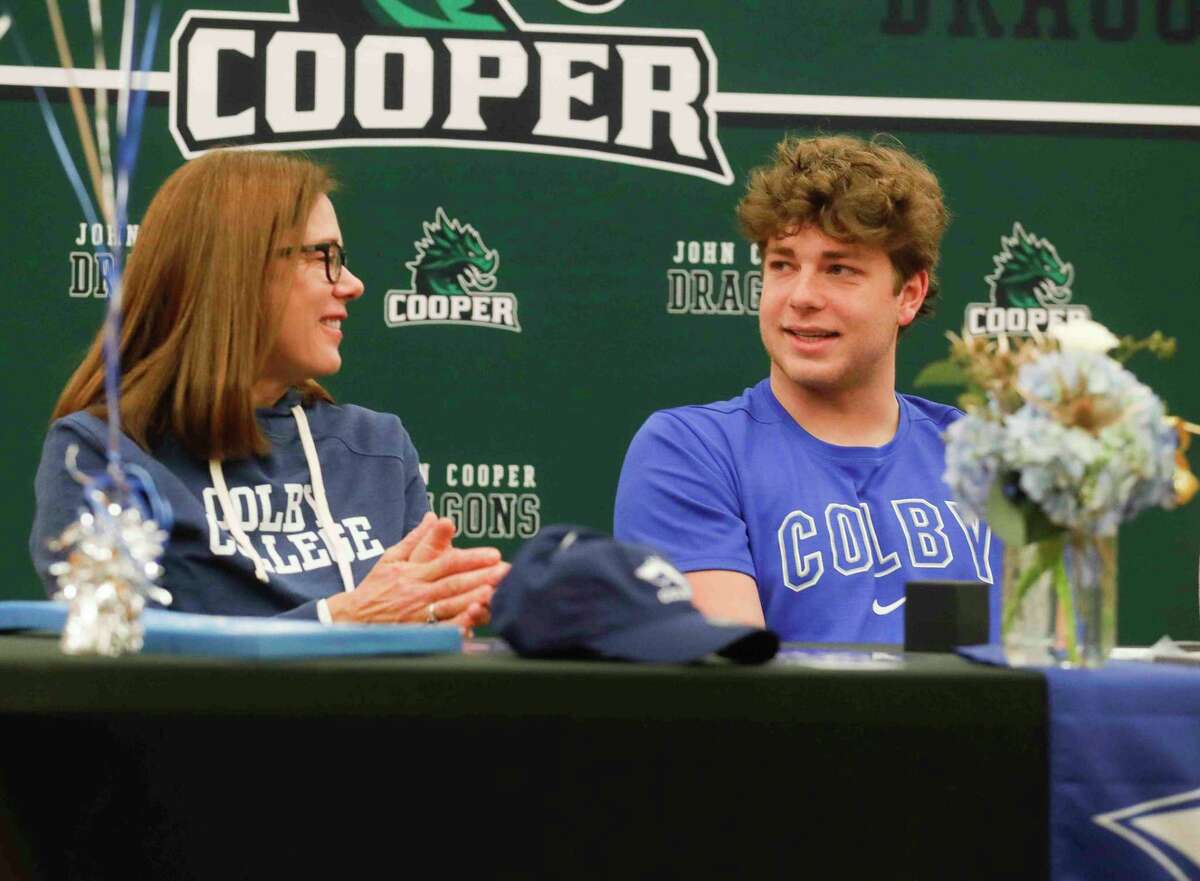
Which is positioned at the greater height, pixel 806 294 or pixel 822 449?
pixel 806 294

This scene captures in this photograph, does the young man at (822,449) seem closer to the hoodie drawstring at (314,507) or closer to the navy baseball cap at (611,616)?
the hoodie drawstring at (314,507)

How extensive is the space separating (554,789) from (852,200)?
1.16 meters

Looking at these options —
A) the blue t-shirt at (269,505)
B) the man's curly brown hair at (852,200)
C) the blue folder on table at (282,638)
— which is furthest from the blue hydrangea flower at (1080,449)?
the man's curly brown hair at (852,200)

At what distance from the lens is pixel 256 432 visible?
2.03 metres

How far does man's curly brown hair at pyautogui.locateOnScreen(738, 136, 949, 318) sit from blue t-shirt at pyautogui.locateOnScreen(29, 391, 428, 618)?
602mm

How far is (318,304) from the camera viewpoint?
2168 mm


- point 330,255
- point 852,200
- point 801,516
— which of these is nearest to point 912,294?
point 852,200

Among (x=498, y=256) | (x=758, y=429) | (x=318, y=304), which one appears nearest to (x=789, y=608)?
(x=758, y=429)

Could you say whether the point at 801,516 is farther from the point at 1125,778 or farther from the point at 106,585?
the point at 106,585

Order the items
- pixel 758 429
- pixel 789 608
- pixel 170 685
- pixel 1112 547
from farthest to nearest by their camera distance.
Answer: pixel 758 429, pixel 789 608, pixel 1112 547, pixel 170 685

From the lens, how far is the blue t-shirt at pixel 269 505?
1892 mm

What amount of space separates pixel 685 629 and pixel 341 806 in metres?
0.30

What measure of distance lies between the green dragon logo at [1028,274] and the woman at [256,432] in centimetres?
142

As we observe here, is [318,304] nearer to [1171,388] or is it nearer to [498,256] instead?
[498,256]
